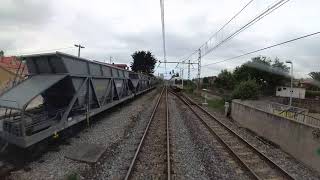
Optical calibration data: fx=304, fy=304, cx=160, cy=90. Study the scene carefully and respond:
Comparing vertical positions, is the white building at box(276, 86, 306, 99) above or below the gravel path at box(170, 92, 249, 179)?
above

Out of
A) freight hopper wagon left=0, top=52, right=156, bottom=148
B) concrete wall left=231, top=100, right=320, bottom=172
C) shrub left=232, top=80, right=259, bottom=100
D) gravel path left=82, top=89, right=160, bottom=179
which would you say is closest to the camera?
gravel path left=82, top=89, right=160, bottom=179

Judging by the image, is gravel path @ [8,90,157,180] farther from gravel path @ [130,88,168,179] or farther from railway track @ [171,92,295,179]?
railway track @ [171,92,295,179]

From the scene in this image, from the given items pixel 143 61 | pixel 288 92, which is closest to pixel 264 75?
pixel 288 92

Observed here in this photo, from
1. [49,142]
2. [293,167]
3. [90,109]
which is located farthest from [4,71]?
[293,167]

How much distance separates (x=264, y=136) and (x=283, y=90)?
2022 inches

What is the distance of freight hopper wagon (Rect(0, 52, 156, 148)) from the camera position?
8992mm

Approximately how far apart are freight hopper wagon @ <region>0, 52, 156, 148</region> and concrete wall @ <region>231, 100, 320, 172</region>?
25.5ft

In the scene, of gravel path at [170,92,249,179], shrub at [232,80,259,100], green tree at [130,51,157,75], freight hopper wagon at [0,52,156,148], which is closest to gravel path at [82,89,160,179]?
gravel path at [170,92,249,179]

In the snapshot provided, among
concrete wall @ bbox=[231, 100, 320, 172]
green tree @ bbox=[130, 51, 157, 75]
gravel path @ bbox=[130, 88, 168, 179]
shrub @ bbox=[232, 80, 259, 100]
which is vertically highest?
green tree @ bbox=[130, 51, 157, 75]

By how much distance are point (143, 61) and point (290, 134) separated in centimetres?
7076

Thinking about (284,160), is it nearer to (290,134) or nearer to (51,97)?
(290,134)

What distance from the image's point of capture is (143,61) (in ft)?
264

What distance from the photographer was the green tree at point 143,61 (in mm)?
80438

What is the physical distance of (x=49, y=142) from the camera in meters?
10.4
